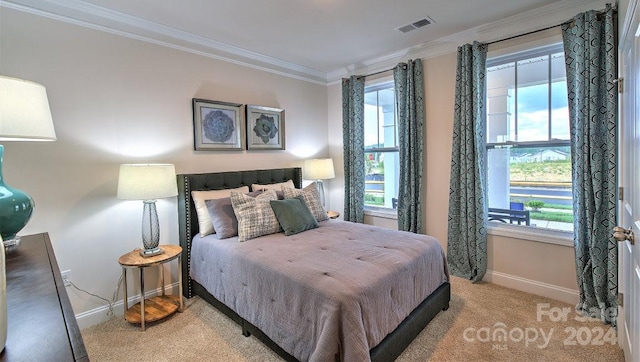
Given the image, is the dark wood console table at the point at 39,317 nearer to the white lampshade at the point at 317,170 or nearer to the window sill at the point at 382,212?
the white lampshade at the point at 317,170

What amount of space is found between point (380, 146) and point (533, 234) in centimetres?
210

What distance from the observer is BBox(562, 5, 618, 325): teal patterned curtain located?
2317mm

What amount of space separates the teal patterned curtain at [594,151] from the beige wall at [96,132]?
344 centimetres

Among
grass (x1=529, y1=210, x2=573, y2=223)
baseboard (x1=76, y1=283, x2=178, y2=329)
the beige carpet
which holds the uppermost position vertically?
grass (x1=529, y1=210, x2=573, y2=223)

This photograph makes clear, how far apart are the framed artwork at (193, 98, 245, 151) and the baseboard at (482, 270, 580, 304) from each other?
318cm

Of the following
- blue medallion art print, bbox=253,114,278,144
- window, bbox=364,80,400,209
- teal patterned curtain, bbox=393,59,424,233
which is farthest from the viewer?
window, bbox=364,80,400,209

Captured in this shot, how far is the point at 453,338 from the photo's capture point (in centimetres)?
222

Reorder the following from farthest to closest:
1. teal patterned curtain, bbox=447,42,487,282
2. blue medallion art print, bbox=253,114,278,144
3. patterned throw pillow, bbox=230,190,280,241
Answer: blue medallion art print, bbox=253,114,278,144 → teal patterned curtain, bbox=447,42,487,282 → patterned throw pillow, bbox=230,190,280,241

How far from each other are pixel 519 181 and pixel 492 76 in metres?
1.16

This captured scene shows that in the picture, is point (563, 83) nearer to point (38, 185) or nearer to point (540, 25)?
point (540, 25)

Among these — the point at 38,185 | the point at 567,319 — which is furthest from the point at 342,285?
the point at 38,185

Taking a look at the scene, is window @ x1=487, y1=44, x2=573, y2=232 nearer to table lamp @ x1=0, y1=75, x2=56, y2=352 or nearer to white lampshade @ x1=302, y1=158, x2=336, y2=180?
white lampshade @ x1=302, y1=158, x2=336, y2=180

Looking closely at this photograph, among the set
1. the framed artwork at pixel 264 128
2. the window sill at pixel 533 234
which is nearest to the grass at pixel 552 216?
the window sill at pixel 533 234

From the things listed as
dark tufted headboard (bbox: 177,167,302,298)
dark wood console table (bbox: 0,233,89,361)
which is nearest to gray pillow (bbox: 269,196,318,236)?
dark tufted headboard (bbox: 177,167,302,298)
